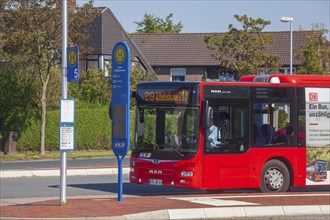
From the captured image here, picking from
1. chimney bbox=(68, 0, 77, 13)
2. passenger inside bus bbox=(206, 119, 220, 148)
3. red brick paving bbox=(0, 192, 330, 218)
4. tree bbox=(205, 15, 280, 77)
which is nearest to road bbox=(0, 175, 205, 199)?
passenger inside bus bbox=(206, 119, 220, 148)

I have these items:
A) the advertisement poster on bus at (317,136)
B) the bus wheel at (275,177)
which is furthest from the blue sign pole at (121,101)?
the advertisement poster on bus at (317,136)

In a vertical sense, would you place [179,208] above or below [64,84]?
below

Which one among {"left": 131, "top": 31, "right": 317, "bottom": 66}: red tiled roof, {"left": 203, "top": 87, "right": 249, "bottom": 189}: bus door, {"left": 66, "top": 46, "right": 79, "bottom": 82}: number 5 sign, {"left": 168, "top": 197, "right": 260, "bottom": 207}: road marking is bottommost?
{"left": 168, "top": 197, "right": 260, "bottom": 207}: road marking

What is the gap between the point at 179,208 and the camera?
591 inches

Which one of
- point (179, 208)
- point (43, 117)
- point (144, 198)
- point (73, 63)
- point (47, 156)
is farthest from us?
point (43, 117)

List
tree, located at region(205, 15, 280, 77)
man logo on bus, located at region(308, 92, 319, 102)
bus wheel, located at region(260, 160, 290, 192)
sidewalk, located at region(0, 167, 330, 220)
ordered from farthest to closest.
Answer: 1. tree, located at region(205, 15, 280, 77)
2. man logo on bus, located at region(308, 92, 319, 102)
3. bus wheel, located at region(260, 160, 290, 192)
4. sidewalk, located at region(0, 167, 330, 220)

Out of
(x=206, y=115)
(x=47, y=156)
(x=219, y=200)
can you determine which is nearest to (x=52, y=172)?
(x=206, y=115)

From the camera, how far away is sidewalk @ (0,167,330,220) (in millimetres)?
14477

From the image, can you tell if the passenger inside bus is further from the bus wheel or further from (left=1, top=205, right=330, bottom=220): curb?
(left=1, top=205, right=330, bottom=220): curb

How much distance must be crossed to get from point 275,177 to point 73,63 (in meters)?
6.71

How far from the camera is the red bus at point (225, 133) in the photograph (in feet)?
61.4

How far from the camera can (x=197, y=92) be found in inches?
740

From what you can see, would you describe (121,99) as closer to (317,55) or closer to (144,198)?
(144,198)

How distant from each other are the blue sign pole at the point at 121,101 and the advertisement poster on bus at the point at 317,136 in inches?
223
